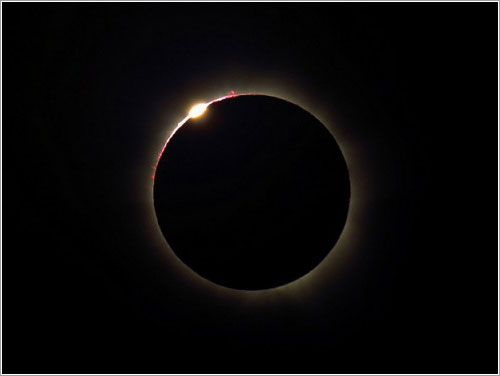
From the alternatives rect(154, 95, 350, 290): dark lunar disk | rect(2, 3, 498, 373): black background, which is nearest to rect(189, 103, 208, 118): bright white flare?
rect(154, 95, 350, 290): dark lunar disk

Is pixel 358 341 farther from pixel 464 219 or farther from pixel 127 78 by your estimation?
pixel 127 78

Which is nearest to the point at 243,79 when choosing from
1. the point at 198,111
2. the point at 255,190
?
the point at 198,111

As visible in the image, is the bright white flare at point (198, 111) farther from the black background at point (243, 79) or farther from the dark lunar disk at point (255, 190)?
the black background at point (243, 79)

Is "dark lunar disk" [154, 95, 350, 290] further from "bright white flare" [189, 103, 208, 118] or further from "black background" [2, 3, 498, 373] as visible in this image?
"black background" [2, 3, 498, 373]

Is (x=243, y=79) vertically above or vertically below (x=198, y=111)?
above

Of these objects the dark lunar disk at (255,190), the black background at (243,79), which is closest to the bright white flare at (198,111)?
the dark lunar disk at (255,190)

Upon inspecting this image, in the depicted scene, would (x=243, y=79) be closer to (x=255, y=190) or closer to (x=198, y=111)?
(x=198, y=111)

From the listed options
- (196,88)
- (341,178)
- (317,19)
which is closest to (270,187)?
(341,178)
